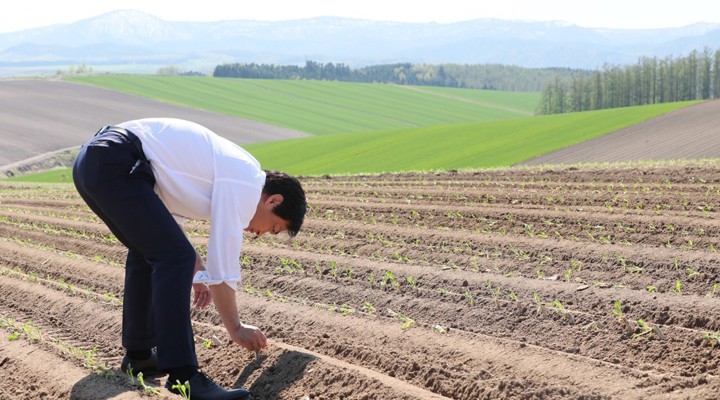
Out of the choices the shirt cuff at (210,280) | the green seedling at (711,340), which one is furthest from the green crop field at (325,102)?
the shirt cuff at (210,280)

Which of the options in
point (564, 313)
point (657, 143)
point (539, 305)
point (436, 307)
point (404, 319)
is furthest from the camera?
point (657, 143)

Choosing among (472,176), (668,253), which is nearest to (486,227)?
(668,253)

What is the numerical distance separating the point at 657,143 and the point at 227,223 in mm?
32719

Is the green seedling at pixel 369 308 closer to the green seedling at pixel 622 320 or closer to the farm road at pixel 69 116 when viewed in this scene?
the green seedling at pixel 622 320

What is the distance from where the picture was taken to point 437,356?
18.6 ft

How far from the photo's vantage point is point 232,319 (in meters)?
5.06

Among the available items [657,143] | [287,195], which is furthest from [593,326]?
[657,143]

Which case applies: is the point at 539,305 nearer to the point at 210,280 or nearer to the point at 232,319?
the point at 232,319

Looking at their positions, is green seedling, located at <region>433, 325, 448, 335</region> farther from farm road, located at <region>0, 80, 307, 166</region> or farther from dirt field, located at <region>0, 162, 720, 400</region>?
farm road, located at <region>0, 80, 307, 166</region>

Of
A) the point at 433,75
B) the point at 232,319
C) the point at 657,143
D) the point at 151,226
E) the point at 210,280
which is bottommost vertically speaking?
the point at 657,143

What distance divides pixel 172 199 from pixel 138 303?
2.71 ft

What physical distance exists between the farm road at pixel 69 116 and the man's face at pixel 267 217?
47997 millimetres

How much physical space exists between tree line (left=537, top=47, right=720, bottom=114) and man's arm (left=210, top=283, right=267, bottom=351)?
7895 centimetres

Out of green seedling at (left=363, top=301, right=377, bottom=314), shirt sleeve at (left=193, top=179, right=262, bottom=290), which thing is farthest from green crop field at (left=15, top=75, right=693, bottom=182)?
shirt sleeve at (left=193, top=179, right=262, bottom=290)
